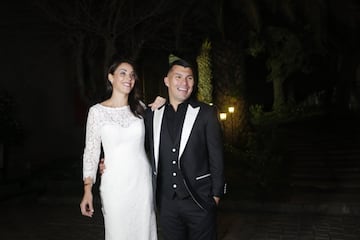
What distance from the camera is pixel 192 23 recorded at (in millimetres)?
11336

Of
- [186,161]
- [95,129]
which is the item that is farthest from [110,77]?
[186,161]

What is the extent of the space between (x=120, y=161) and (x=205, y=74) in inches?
439

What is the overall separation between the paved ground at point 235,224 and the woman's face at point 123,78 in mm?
3259

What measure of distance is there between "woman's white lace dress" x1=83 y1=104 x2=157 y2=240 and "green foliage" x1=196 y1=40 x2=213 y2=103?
10616 mm

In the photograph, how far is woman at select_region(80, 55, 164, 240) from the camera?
11.1 ft

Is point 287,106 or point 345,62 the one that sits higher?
point 345,62

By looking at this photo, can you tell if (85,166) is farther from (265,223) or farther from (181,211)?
(265,223)

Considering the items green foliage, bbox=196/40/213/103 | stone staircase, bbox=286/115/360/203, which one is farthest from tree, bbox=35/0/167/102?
stone staircase, bbox=286/115/360/203

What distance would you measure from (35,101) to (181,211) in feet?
28.7

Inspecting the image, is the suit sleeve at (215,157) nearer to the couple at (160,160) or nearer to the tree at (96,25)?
the couple at (160,160)

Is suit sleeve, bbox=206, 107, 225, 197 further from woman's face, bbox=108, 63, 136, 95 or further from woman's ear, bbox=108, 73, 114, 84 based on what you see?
woman's ear, bbox=108, 73, 114, 84

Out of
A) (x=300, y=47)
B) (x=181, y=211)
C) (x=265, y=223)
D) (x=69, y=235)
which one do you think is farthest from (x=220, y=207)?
(x=300, y=47)

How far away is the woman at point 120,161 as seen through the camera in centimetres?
340

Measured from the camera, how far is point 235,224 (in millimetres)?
6633
